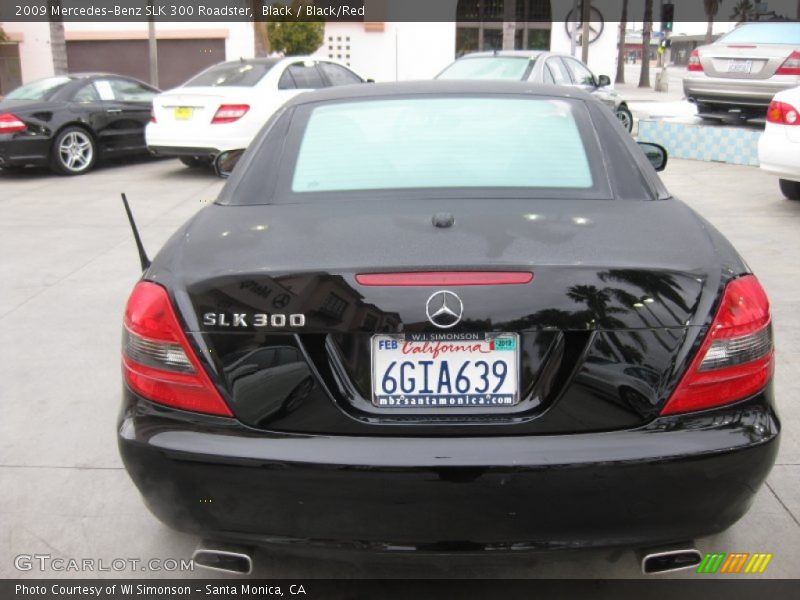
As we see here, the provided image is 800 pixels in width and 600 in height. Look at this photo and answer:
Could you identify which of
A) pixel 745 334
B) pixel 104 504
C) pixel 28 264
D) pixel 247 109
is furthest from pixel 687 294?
pixel 247 109

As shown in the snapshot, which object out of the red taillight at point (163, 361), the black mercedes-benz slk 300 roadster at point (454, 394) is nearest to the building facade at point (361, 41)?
the red taillight at point (163, 361)

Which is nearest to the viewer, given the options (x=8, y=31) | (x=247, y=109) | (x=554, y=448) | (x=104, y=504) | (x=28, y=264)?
(x=554, y=448)

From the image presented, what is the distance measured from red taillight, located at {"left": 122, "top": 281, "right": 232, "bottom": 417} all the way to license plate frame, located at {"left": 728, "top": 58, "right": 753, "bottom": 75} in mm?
11165

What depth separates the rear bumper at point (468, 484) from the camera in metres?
2.12

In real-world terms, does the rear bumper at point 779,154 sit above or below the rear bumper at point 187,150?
above

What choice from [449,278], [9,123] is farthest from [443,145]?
[9,123]

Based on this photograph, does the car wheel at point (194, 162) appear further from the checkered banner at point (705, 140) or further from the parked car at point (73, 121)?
the checkered banner at point (705, 140)

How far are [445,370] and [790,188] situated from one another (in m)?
8.04

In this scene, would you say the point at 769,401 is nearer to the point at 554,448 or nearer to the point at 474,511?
the point at 554,448

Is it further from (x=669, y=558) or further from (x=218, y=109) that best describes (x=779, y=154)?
(x=669, y=558)

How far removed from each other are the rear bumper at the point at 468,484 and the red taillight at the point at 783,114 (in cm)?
654

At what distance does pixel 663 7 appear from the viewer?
28188 millimetres

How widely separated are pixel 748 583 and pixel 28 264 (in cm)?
587

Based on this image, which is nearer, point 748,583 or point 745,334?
point 745,334
